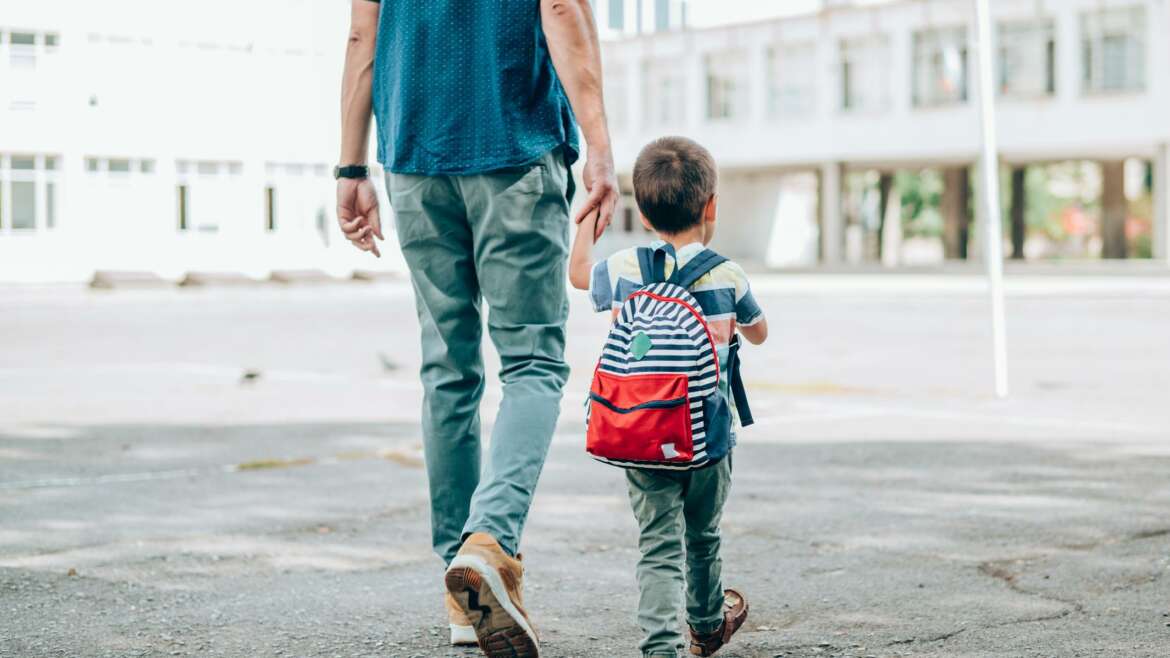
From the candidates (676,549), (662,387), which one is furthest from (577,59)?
(676,549)

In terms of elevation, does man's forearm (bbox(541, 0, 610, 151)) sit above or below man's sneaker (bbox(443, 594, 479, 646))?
above

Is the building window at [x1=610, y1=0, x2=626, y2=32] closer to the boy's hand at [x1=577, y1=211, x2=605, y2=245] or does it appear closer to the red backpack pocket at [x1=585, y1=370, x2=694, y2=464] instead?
the boy's hand at [x1=577, y1=211, x2=605, y2=245]

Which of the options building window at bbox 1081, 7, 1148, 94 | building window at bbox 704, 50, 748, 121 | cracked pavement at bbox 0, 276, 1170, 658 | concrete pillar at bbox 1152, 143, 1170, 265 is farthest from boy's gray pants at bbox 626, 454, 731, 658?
building window at bbox 704, 50, 748, 121

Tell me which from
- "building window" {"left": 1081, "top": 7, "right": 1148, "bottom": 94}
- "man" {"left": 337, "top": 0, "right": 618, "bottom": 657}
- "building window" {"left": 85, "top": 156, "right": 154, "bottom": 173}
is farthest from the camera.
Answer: "building window" {"left": 1081, "top": 7, "right": 1148, "bottom": 94}

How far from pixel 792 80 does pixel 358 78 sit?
160ft

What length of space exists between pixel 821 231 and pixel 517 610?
161 feet

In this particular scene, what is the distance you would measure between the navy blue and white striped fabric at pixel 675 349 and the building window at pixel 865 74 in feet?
154

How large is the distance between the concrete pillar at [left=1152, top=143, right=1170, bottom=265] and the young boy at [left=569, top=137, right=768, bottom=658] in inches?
1663

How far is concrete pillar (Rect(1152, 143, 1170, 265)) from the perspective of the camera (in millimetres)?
42875

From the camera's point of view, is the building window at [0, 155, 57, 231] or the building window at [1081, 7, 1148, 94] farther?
the building window at [1081, 7, 1148, 94]

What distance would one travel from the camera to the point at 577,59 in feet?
11.9

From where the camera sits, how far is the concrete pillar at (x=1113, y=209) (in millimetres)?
52031

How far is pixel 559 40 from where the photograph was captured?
3.63 metres

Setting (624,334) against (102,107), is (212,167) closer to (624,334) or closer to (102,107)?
(102,107)
